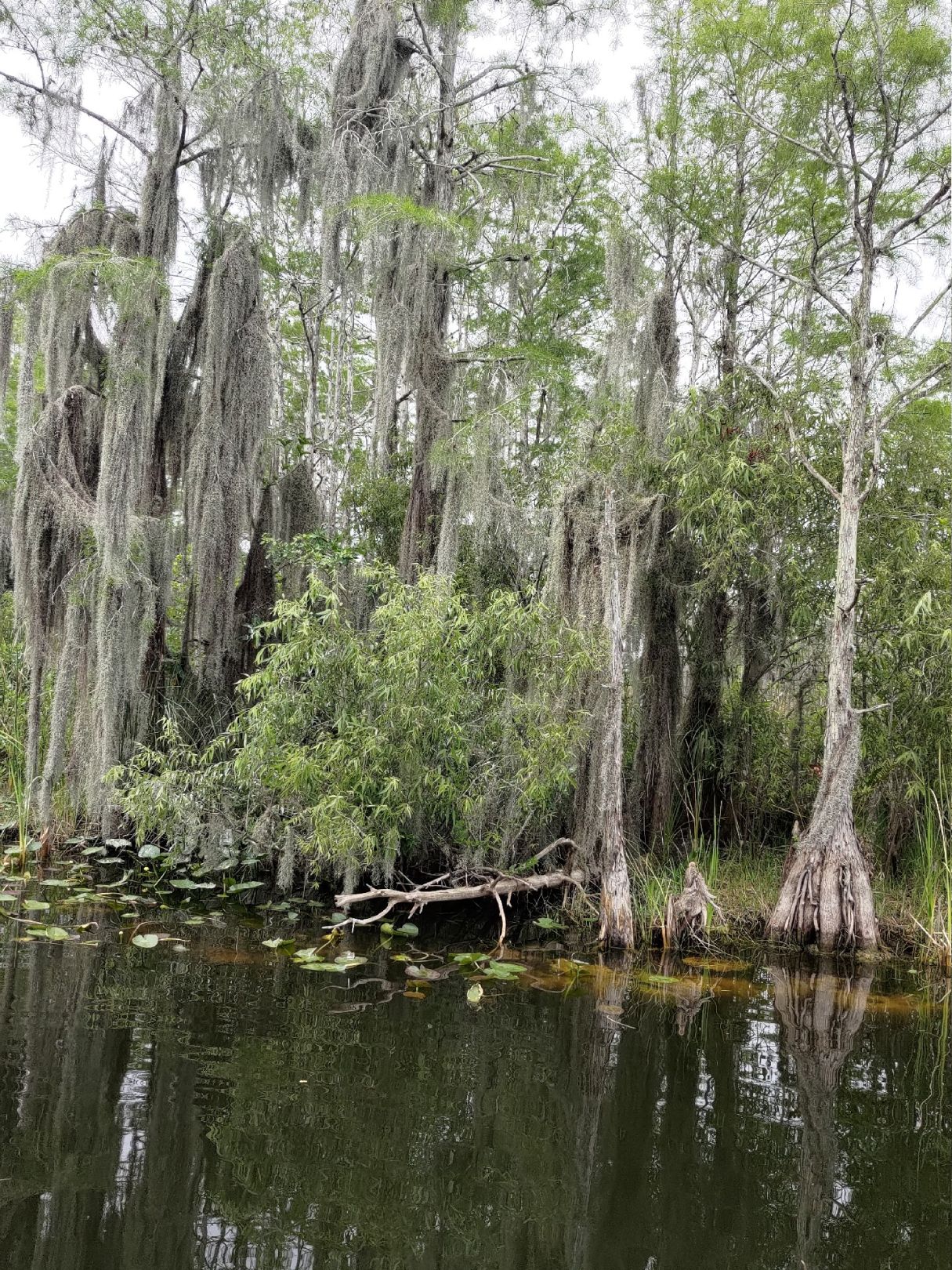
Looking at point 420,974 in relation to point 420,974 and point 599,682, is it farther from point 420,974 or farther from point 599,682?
point 599,682

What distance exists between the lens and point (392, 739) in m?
7.35

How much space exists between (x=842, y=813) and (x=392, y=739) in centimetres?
344

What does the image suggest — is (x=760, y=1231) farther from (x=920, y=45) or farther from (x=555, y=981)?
(x=920, y=45)

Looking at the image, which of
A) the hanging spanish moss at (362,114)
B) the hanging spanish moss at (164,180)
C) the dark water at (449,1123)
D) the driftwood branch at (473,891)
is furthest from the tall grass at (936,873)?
the hanging spanish moss at (164,180)

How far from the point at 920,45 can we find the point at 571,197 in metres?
6.06

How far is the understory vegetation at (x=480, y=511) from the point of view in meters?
7.48

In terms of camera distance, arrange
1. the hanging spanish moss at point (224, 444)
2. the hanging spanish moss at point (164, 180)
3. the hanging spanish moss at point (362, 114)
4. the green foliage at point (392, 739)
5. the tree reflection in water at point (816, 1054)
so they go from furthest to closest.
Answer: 1. the hanging spanish moss at point (362, 114)
2. the hanging spanish moss at point (164, 180)
3. the hanging spanish moss at point (224, 444)
4. the green foliage at point (392, 739)
5. the tree reflection in water at point (816, 1054)

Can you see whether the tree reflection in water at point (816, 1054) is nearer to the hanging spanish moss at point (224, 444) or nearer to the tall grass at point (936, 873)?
the tall grass at point (936, 873)

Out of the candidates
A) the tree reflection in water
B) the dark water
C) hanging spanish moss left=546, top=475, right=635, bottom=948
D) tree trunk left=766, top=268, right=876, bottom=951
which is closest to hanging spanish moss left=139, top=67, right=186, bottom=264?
hanging spanish moss left=546, top=475, right=635, bottom=948

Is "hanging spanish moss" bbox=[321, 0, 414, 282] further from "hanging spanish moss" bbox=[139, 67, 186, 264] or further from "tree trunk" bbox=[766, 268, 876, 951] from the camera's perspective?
"tree trunk" bbox=[766, 268, 876, 951]

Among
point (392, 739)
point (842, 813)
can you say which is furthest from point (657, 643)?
point (392, 739)

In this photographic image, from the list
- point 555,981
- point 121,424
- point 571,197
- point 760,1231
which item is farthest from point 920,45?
point 760,1231

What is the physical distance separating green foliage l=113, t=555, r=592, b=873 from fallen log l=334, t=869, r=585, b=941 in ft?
0.83

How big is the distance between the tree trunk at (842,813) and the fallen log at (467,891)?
1659 mm
